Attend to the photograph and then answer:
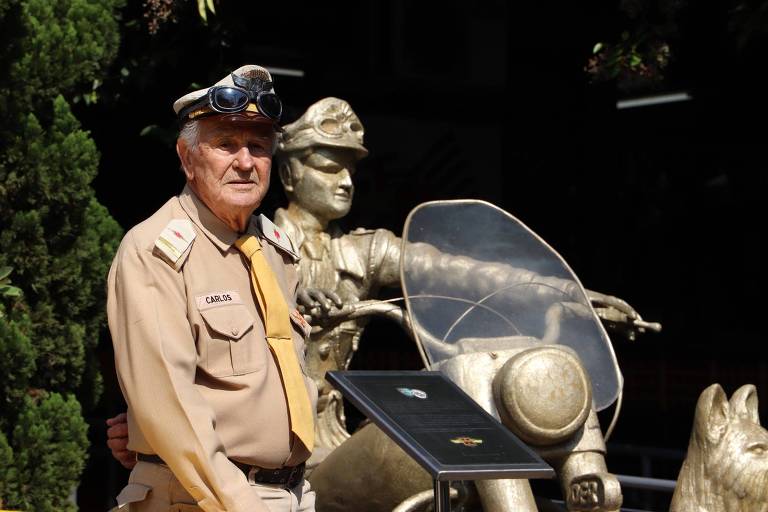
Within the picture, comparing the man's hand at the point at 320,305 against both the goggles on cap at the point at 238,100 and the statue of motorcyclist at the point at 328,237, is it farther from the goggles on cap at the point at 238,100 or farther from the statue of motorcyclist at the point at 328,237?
the goggles on cap at the point at 238,100

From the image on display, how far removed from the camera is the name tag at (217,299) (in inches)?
106

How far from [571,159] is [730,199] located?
3.35ft

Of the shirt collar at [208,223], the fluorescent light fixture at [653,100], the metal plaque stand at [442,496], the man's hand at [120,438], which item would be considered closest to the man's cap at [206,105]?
the shirt collar at [208,223]

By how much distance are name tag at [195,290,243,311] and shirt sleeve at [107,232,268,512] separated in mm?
34

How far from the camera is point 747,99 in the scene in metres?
7.75

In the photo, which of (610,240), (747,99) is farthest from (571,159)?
(747,99)

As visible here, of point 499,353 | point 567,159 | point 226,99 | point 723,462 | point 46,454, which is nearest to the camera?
point 226,99

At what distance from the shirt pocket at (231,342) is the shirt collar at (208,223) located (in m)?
0.18

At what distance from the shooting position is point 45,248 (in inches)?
198

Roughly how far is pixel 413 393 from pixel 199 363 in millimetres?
747

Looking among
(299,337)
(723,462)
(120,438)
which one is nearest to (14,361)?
(120,438)

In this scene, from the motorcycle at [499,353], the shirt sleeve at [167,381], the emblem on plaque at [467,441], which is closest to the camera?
the shirt sleeve at [167,381]

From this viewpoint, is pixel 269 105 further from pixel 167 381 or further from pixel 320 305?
pixel 320 305

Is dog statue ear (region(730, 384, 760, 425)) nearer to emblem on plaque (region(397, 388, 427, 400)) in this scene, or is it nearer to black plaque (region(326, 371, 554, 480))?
black plaque (region(326, 371, 554, 480))
